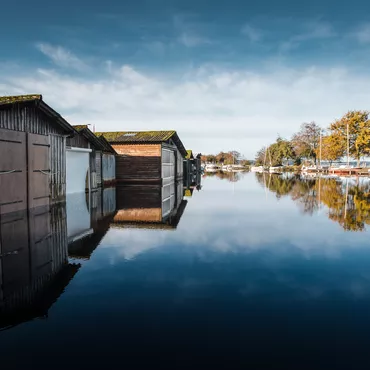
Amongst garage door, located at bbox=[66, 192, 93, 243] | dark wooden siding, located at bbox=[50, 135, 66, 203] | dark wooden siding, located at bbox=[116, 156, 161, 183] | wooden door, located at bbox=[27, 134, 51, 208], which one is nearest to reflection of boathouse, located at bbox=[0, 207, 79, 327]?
garage door, located at bbox=[66, 192, 93, 243]

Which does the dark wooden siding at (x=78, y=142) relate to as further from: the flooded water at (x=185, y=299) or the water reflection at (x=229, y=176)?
the water reflection at (x=229, y=176)

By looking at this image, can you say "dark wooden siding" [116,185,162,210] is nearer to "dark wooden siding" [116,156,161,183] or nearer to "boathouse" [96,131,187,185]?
"dark wooden siding" [116,156,161,183]

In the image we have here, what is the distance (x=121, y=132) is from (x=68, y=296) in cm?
3070

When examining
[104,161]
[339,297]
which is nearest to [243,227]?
[339,297]

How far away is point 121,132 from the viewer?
34156mm

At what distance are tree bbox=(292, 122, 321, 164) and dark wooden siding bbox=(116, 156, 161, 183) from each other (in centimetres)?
5772

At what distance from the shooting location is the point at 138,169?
31.5m

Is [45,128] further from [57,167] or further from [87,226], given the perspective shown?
[87,226]

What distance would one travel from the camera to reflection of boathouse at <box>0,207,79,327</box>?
4375 mm

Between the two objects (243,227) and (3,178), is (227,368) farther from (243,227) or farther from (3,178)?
(3,178)

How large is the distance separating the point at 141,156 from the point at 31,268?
2573 centimetres

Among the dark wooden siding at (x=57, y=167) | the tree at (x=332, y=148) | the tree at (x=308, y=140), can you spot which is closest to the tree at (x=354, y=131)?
the tree at (x=332, y=148)

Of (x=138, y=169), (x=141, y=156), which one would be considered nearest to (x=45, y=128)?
(x=141, y=156)

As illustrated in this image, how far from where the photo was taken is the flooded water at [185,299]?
331 cm
